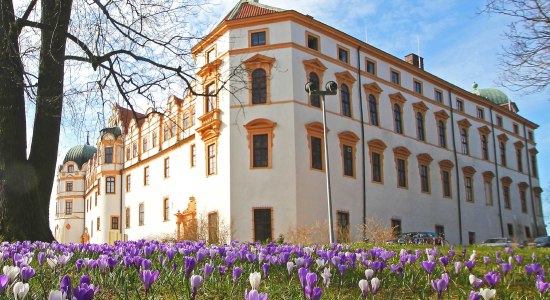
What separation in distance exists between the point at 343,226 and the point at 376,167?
20.1ft

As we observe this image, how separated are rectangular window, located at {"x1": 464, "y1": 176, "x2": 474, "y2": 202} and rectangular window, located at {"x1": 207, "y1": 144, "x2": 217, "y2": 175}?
919 inches

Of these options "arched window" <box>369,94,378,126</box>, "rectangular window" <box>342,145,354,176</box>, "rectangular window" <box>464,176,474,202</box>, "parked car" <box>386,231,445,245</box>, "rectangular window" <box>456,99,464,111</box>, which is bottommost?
"parked car" <box>386,231,445,245</box>

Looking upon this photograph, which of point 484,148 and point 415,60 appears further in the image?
point 484,148

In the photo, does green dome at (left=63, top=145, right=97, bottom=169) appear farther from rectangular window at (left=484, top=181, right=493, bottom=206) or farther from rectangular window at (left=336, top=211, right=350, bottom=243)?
rectangular window at (left=336, top=211, right=350, bottom=243)

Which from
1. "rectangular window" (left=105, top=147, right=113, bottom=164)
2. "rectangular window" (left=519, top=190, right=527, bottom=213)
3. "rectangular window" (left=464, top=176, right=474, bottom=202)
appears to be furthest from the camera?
"rectangular window" (left=105, top=147, right=113, bottom=164)

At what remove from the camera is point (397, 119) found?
40062 mm

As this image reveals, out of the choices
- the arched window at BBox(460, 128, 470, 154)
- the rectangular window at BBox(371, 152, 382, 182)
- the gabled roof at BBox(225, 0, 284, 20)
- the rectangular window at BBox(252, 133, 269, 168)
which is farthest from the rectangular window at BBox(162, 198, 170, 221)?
the arched window at BBox(460, 128, 470, 154)

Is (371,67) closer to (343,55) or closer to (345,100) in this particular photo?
(343,55)

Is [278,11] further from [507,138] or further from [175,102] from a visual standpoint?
[507,138]

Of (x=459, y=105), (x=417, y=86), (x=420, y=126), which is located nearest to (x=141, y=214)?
(x=420, y=126)

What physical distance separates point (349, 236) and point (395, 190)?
746 cm

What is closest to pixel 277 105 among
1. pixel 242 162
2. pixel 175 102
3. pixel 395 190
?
pixel 242 162

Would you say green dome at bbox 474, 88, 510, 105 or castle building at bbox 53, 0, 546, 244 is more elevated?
green dome at bbox 474, 88, 510, 105

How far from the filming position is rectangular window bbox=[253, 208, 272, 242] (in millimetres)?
30578
